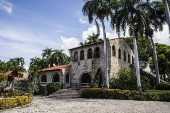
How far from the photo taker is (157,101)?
80.5ft

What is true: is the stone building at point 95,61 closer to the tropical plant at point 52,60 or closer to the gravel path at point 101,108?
the gravel path at point 101,108

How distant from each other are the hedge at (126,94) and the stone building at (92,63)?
247 inches

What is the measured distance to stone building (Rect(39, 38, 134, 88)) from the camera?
36.1m

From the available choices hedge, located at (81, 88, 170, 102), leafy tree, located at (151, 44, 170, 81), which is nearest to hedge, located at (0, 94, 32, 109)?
hedge, located at (81, 88, 170, 102)

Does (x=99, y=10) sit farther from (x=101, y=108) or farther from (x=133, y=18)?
(x=101, y=108)

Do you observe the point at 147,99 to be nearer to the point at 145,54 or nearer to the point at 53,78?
the point at 53,78

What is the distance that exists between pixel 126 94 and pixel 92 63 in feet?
36.0

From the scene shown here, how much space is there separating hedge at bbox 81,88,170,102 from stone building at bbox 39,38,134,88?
6.27 meters

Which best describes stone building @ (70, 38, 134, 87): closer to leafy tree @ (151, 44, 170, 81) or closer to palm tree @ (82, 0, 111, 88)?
palm tree @ (82, 0, 111, 88)

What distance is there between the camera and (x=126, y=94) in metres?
26.8

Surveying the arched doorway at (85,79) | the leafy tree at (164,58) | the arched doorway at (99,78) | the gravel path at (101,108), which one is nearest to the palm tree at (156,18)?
the arched doorway at (99,78)

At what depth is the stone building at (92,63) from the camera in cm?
3606

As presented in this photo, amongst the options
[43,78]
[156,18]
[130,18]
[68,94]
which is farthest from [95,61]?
[43,78]

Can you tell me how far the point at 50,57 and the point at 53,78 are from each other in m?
21.3
